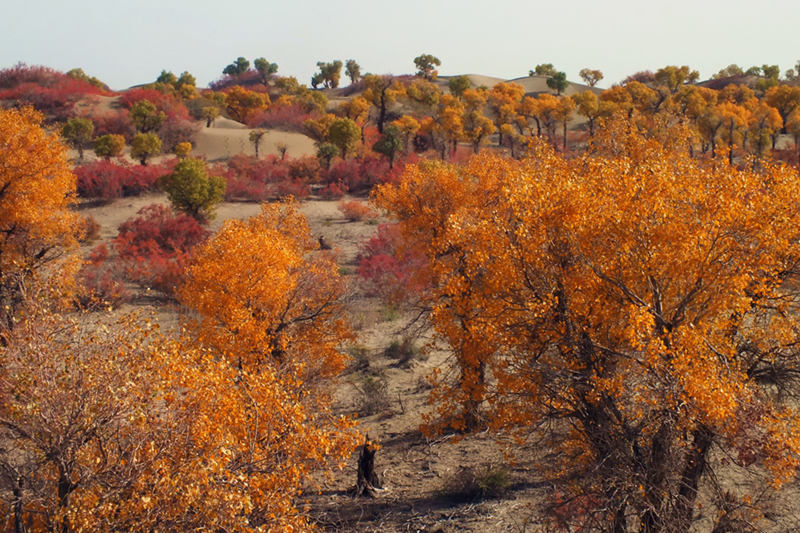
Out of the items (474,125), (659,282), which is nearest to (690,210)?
(659,282)

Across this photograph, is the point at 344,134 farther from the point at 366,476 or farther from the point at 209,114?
the point at 366,476

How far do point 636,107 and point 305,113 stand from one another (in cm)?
4415

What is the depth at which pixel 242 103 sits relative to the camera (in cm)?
9288

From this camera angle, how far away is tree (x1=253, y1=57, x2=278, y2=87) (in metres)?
145

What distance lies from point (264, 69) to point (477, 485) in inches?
5766

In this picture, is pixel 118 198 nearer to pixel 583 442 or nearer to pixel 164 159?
pixel 164 159

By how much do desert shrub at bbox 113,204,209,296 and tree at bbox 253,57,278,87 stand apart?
114985mm

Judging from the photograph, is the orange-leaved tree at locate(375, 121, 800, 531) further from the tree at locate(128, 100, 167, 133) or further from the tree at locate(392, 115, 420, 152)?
the tree at locate(128, 100, 167, 133)

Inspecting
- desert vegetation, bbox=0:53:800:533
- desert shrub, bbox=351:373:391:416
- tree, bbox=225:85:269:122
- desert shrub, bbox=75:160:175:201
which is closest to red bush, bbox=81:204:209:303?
desert vegetation, bbox=0:53:800:533

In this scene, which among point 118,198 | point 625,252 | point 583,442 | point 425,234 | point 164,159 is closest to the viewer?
point 625,252

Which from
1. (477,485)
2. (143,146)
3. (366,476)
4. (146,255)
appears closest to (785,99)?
(143,146)

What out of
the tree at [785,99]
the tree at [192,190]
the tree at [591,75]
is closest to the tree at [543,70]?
the tree at [591,75]

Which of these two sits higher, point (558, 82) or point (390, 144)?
point (558, 82)

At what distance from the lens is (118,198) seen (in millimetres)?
47125
